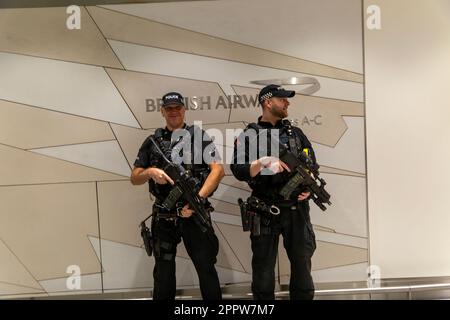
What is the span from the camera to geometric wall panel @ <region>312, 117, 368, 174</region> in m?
3.37

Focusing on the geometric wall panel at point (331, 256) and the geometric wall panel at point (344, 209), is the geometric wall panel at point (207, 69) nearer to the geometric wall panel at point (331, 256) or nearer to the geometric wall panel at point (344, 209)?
the geometric wall panel at point (344, 209)

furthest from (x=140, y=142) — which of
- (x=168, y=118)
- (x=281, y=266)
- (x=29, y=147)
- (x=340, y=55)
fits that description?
(x=340, y=55)

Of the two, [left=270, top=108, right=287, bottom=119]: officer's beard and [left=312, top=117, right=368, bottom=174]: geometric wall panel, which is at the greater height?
[left=270, top=108, right=287, bottom=119]: officer's beard

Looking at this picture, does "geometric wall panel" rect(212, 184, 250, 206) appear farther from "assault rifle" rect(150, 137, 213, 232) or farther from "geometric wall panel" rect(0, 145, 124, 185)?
"geometric wall panel" rect(0, 145, 124, 185)

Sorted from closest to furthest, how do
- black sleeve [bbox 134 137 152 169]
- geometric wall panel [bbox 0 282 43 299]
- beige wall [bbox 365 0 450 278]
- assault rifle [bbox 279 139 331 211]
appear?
1. assault rifle [bbox 279 139 331 211]
2. black sleeve [bbox 134 137 152 169]
3. beige wall [bbox 365 0 450 278]
4. geometric wall panel [bbox 0 282 43 299]

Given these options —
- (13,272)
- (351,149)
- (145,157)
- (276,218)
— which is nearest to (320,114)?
(351,149)

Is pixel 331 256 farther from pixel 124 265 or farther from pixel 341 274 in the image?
pixel 124 265

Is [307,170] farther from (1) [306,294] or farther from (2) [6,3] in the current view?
(2) [6,3]

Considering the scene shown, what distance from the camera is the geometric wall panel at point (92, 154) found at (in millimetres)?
3406

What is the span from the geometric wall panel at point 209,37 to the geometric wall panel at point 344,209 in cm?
84

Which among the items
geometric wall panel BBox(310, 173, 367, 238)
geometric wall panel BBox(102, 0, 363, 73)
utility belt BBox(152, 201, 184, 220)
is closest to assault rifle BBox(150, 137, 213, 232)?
utility belt BBox(152, 201, 184, 220)

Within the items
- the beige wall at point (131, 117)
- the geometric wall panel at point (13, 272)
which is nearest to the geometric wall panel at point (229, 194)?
the beige wall at point (131, 117)

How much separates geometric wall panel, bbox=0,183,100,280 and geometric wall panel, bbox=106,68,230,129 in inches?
29.2

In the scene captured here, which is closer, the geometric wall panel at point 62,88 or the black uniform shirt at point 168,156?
the black uniform shirt at point 168,156
